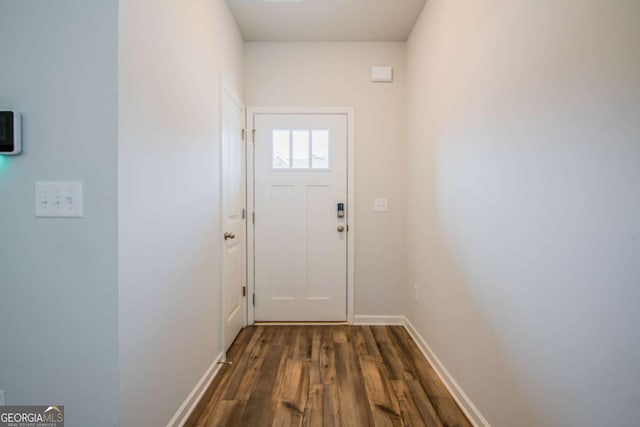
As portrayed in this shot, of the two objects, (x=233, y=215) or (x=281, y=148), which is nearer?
(x=233, y=215)

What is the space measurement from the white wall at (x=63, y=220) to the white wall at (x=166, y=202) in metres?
0.05

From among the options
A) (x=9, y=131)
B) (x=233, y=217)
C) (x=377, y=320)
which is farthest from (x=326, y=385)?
(x=9, y=131)

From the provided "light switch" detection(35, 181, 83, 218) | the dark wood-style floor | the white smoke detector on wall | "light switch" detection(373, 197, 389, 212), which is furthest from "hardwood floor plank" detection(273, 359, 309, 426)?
the white smoke detector on wall

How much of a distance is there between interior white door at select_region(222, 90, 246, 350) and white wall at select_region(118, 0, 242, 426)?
18 cm

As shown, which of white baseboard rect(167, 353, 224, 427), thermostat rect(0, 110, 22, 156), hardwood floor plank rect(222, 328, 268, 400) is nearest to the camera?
thermostat rect(0, 110, 22, 156)

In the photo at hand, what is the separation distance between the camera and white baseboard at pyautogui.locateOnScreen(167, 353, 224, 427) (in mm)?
1591

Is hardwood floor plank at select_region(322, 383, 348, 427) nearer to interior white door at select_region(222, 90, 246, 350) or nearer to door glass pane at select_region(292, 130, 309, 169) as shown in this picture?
interior white door at select_region(222, 90, 246, 350)

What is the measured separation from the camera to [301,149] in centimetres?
302

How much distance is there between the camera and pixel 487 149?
5.13ft

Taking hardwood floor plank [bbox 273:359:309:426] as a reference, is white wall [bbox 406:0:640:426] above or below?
above

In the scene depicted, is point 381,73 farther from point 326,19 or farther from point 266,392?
point 266,392

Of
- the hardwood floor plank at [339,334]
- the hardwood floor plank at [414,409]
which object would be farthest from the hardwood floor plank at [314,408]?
the hardwood floor plank at [339,334]

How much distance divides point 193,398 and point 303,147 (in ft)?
7.05

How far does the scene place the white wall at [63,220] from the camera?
3.65 ft
